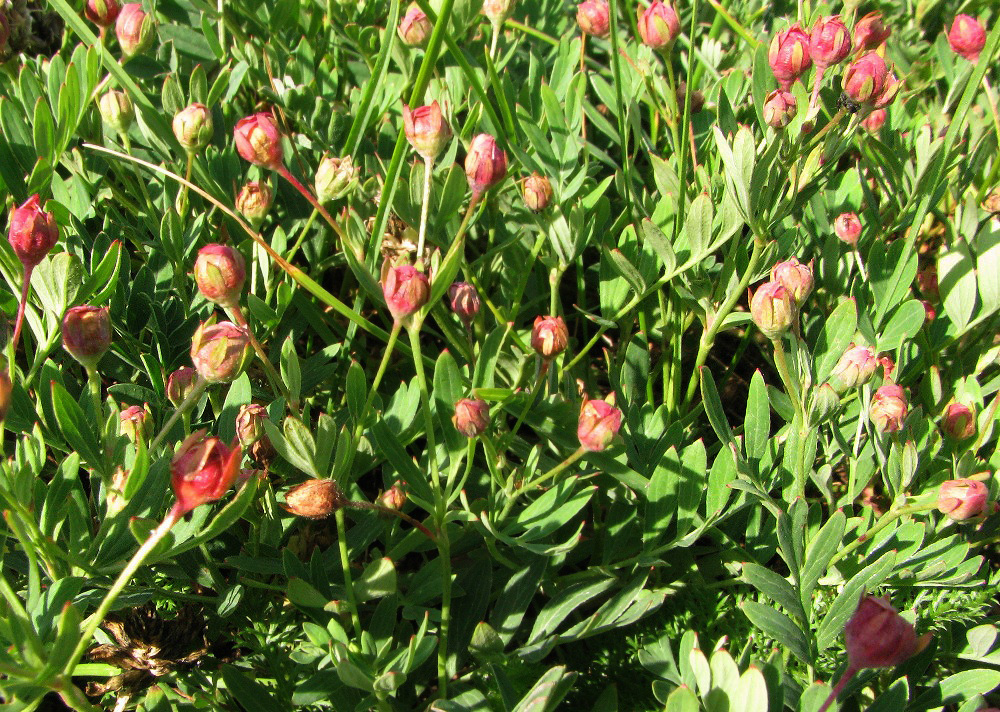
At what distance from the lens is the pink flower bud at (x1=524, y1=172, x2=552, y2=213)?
3.49ft

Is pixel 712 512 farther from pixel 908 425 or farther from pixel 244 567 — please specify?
pixel 244 567

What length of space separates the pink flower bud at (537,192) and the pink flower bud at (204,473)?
0.53 m

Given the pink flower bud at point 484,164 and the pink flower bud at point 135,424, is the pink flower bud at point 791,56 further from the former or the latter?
the pink flower bud at point 135,424

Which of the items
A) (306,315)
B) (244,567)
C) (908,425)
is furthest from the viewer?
(306,315)

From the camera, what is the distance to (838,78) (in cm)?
110

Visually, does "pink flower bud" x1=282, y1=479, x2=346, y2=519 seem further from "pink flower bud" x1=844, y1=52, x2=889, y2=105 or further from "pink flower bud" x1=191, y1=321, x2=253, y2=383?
"pink flower bud" x1=844, y1=52, x2=889, y2=105

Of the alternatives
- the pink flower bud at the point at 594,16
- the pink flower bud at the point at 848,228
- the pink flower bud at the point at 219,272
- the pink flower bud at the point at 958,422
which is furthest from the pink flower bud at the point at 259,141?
the pink flower bud at the point at 958,422

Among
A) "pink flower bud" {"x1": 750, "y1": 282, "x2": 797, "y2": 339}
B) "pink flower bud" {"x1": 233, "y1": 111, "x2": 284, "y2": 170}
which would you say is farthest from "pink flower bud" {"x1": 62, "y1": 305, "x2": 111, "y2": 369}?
"pink flower bud" {"x1": 750, "y1": 282, "x2": 797, "y2": 339}

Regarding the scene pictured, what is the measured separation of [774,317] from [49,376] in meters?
0.84

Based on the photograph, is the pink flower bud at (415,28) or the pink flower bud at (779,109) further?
the pink flower bud at (415,28)

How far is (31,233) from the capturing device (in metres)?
0.87

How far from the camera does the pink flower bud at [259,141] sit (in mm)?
934

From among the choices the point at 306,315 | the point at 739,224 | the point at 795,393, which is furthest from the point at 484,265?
the point at 795,393

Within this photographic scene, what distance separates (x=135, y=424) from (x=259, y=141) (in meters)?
0.34
